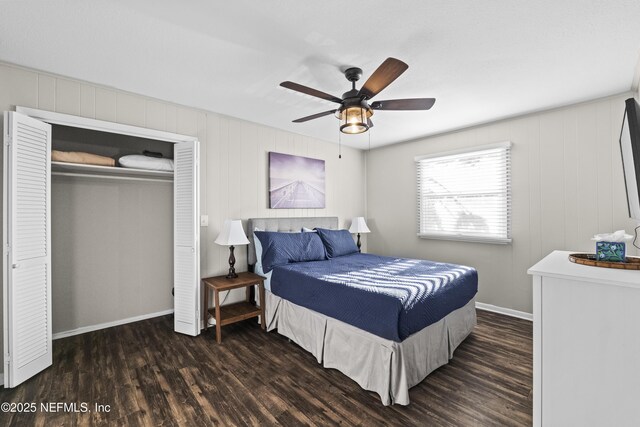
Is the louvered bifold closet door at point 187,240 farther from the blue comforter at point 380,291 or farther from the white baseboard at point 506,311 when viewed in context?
the white baseboard at point 506,311

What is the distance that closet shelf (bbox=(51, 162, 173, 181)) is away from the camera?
2.69 meters

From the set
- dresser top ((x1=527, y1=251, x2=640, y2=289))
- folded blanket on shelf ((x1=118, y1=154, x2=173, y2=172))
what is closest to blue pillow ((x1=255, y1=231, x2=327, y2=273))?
folded blanket on shelf ((x1=118, y1=154, x2=173, y2=172))

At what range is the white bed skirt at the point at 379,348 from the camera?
1947 millimetres

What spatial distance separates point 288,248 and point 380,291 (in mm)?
1496

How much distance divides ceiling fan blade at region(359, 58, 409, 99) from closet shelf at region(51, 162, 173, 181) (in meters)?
2.47

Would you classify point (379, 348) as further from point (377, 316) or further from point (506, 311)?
point (506, 311)

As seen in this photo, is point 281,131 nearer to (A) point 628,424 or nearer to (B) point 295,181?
(B) point 295,181

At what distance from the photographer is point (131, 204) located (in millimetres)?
3295

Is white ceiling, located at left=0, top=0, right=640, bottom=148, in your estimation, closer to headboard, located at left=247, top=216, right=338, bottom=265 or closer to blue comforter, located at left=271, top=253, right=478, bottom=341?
headboard, located at left=247, top=216, right=338, bottom=265

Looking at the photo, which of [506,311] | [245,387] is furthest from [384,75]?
[506,311]

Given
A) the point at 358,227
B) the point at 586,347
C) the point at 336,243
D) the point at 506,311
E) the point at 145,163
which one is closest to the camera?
the point at 586,347

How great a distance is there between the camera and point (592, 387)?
1.05 meters

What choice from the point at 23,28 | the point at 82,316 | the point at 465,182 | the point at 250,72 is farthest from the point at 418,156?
the point at 82,316

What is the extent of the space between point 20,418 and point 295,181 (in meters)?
3.46
